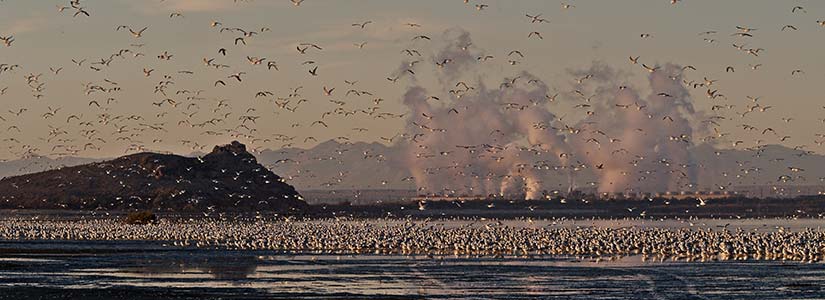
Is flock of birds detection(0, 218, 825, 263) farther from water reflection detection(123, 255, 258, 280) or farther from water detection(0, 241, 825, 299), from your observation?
water reflection detection(123, 255, 258, 280)

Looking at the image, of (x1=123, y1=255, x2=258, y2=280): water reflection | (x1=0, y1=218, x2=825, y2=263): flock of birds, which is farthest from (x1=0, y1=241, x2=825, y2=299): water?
(x1=0, y1=218, x2=825, y2=263): flock of birds

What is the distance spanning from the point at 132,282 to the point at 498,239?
35850mm

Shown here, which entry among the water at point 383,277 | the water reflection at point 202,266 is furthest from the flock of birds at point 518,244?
the water reflection at point 202,266

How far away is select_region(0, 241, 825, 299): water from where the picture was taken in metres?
54.4

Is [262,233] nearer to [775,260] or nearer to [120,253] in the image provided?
[120,253]

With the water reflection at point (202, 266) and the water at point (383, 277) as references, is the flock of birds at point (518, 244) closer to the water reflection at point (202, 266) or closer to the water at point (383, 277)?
the water at point (383, 277)

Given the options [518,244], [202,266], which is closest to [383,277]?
[202,266]

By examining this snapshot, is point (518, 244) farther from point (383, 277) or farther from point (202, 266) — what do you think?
point (383, 277)

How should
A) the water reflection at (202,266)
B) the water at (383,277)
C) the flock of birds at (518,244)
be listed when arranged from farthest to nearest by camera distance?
the flock of birds at (518,244), the water reflection at (202,266), the water at (383,277)

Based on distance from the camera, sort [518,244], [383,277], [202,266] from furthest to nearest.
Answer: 1. [518,244]
2. [202,266]
3. [383,277]

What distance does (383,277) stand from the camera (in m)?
62.4

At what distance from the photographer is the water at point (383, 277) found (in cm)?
5438

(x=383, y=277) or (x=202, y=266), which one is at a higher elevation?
(x=202, y=266)

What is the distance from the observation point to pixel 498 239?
92188mm
